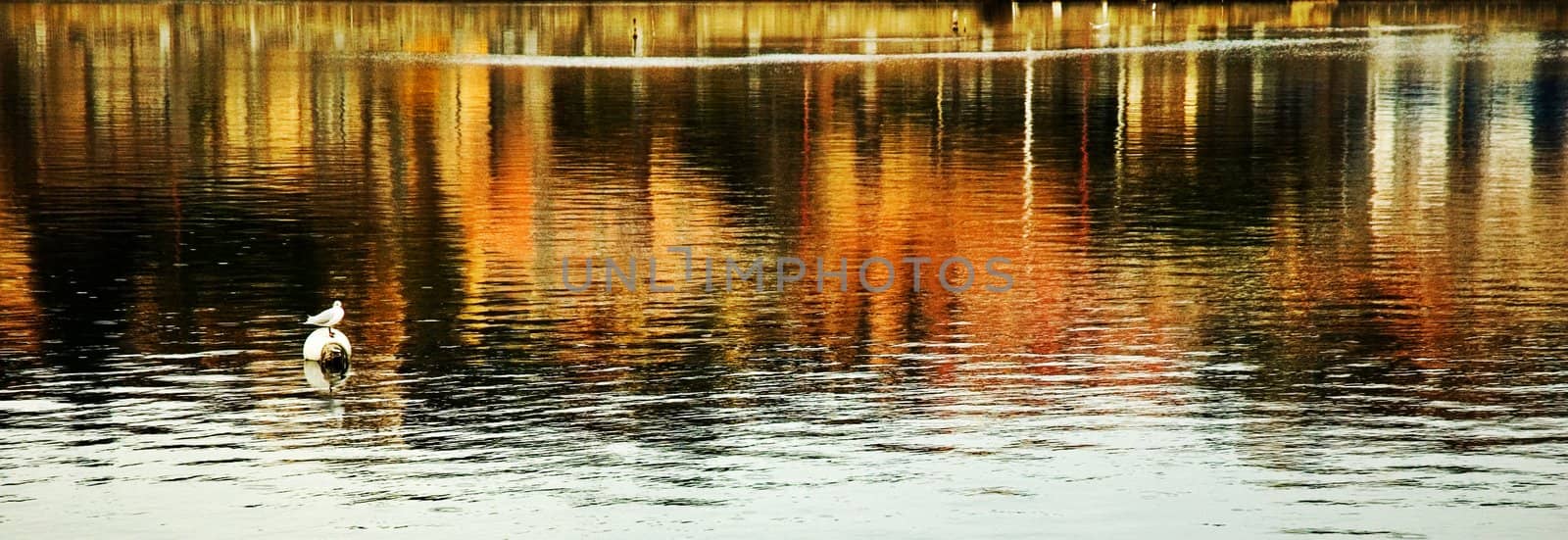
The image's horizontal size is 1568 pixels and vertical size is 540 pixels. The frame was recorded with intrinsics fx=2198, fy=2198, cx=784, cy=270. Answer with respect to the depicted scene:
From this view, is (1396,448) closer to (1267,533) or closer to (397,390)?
(1267,533)

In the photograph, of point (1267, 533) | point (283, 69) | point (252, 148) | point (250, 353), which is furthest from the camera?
point (283, 69)

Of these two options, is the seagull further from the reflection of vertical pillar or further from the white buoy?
the reflection of vertical pillar

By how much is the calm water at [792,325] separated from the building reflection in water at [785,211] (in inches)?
5.8

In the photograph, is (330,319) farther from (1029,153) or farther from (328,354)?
(1029,153)

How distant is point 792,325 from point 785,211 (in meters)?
13.2

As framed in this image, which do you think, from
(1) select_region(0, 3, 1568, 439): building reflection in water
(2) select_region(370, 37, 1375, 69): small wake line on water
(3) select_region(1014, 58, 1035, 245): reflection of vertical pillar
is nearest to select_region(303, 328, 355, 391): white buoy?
(1) select_region(0, 3, 1568, 439): building reflection in water

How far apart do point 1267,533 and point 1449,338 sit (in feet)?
31.5

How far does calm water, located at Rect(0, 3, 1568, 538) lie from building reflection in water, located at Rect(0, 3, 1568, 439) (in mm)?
148

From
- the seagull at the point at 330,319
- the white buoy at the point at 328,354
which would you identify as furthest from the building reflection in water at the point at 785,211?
the seagull at the point at 330,319

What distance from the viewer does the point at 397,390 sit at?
22.8m

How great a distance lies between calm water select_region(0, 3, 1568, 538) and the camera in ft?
60.5

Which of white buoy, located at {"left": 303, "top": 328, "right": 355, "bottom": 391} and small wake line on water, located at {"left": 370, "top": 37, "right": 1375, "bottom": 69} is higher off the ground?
small wake line on water, located at {"left": 370, "top": 37, "right": 1375, "bottom": 69}

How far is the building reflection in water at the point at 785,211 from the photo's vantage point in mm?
26172

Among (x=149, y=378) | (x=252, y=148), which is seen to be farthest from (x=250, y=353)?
(x=252, y=148)
